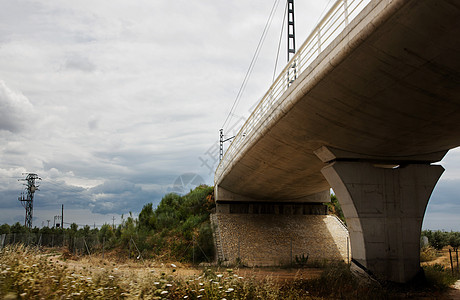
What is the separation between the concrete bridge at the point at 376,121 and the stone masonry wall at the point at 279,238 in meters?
6.85

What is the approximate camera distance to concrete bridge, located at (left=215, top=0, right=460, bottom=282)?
8469 millimetres

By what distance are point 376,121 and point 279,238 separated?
1738 cm

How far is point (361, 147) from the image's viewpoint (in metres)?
15.1

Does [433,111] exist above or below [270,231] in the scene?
above

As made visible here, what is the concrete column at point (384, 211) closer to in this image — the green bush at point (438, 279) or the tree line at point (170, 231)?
the green bush at point (438, 279)

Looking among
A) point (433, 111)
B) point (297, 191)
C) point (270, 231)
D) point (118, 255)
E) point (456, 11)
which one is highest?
point (456, 11)

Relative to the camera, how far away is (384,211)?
15.4 metres

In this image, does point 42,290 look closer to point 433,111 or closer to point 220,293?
point 220,293

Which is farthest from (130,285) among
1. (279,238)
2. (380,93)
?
(279,238)

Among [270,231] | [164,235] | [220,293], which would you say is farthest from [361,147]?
[164,235]

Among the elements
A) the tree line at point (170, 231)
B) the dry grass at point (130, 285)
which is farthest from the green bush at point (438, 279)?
the tree line at point (170, 231)

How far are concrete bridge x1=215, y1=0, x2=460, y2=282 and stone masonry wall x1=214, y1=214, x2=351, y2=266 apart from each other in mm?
6847

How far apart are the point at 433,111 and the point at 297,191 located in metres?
16.7

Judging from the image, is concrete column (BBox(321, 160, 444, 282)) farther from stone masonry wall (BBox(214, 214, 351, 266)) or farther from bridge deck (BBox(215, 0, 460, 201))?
stone masonry wall (BBox(214, 214, 351, 266))
